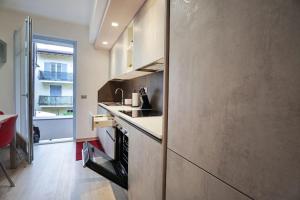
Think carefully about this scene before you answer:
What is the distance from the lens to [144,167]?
1.15m

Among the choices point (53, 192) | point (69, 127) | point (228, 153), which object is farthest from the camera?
point (69, 127)

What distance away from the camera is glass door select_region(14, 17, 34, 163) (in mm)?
2523

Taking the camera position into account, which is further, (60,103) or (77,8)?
(60,103)

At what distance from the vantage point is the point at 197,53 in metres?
0.67

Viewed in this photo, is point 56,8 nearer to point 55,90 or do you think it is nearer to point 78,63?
point 78,63

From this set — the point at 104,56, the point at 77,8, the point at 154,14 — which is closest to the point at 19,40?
the point at 77,8

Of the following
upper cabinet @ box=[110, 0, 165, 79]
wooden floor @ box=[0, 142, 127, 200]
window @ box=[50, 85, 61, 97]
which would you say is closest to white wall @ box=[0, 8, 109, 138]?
wooden floor @ box=[0, 142, 127, 200]

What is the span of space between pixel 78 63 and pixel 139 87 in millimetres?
1708

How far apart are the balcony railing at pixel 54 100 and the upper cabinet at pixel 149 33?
4286 mm

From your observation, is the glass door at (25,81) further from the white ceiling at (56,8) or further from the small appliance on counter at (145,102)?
the small appliance on counter at (145,102)

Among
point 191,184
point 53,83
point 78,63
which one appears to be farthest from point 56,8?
point 191,184

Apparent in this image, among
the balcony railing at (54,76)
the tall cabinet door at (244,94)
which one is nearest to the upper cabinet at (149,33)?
the tall cabinet door at (244,94)

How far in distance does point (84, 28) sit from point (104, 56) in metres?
0.70

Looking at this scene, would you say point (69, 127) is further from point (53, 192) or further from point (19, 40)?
point (53, 192)
